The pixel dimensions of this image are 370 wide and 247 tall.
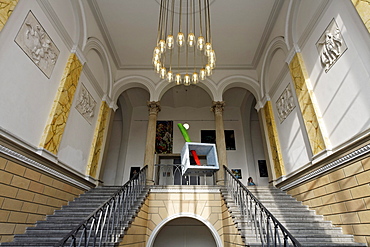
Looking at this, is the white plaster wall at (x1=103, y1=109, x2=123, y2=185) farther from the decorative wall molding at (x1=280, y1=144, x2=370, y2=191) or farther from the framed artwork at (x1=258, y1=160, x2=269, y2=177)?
the decorative wall molding at (x1=280, y1=144, x2=370, y2=191)

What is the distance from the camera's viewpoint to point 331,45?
4711 mm

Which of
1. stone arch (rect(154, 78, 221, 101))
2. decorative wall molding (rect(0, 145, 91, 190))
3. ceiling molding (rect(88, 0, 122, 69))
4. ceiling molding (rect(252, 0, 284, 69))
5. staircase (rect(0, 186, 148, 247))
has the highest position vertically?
ceiling molding (rect(252, 0, 284, 69))

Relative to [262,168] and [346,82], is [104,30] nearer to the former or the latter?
[346,82]

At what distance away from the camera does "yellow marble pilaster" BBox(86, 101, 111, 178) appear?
22.8ft

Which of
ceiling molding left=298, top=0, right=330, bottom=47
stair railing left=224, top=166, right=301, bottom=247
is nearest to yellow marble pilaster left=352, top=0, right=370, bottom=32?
ceiling molding left=298, top=0, right=330, bottom=47

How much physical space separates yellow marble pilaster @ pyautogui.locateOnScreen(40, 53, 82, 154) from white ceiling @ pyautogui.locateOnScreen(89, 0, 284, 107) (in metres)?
2.16

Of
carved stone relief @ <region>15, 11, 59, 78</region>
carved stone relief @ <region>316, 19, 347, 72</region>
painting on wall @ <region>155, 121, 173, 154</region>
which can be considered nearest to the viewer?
carved stone relief @ <region>15, 11, 59, 78</region>

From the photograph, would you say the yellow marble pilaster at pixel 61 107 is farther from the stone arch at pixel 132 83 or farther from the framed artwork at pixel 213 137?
the framed artwork at pixel 213 137

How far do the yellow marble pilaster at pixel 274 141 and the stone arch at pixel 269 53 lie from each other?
820mm

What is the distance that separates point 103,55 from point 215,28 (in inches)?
166

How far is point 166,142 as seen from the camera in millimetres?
11273

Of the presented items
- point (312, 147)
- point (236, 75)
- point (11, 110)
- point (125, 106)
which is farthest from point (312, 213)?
point (125, 106)

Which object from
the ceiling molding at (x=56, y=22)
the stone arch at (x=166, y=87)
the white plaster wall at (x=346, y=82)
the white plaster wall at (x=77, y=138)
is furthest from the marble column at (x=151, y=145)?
the white plaster wall at (x=346, y=82)

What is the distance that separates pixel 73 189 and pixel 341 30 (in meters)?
7.43
